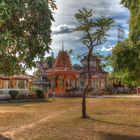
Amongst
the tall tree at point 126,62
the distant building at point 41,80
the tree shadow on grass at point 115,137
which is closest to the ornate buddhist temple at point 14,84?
the distant building at point 41,80

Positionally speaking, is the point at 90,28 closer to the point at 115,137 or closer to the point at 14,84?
the point at 115,137

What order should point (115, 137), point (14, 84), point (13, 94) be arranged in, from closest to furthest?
point (115, 137) < point (13, 94) < point (14, 84)

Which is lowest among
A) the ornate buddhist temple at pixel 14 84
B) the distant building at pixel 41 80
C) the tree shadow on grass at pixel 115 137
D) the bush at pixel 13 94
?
the tree shadow on grass at pixel 115 137

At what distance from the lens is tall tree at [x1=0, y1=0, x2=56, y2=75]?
1420 cm

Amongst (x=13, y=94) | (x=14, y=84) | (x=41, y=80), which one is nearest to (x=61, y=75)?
(x=41, y=80)

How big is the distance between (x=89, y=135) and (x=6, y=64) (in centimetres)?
438

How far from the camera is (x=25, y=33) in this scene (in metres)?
15.2

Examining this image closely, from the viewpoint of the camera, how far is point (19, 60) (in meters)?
15.5

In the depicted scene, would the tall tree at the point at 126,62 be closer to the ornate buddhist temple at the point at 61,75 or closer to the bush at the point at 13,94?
the bush at the point at 13,94

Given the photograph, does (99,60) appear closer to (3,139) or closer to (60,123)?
(60,123)

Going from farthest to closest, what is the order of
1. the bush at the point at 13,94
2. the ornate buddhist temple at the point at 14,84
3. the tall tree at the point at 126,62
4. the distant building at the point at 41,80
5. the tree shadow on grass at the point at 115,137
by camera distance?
the distant building at the point at 41,80 → the ornate buddhist temple at the point at 14,84 → the bush at the point at 13,94 → the tall tree at the point at 126,62 → the tree shadow on grass at the point at 115,137

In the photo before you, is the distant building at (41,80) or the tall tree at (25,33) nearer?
the tall tree at (25,33)

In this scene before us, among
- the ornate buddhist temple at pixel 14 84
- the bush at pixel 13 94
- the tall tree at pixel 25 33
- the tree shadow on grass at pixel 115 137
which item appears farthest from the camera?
the ornate buddhist temple at pixel 14 84

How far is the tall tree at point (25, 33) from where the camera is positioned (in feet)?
46.6
